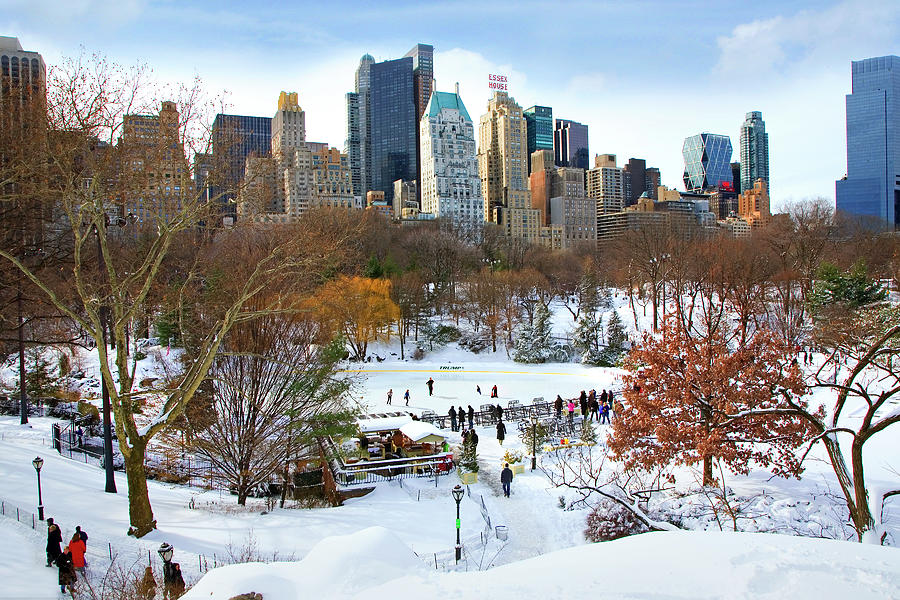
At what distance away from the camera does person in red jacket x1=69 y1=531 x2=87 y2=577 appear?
951 cm

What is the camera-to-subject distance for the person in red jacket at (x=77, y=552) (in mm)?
9508

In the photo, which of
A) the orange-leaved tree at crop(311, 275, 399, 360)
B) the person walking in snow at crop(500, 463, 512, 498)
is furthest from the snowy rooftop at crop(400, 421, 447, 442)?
the orange-leaved tree at crop(311, 275, 399, 360)

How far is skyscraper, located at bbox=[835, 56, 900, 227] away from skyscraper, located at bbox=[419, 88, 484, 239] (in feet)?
355

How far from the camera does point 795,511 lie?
12820 mm

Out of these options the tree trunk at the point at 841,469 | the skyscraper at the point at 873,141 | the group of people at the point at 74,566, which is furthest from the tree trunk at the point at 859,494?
the skyscraper at the point at 873,141

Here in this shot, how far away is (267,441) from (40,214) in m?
Result: 8.83

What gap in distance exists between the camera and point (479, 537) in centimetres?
1291

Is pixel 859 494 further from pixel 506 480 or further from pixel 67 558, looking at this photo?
pixel 67 558

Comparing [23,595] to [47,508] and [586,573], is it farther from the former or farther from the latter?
[586,573]

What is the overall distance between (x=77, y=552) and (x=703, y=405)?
469 inches

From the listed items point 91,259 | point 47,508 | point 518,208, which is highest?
point 518,208

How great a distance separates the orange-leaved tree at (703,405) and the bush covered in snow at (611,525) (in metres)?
1.14

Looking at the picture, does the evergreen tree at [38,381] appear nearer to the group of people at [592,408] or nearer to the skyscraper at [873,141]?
the group of people at [592,408]

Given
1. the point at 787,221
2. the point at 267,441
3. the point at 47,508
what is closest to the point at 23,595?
the point at 47,508
